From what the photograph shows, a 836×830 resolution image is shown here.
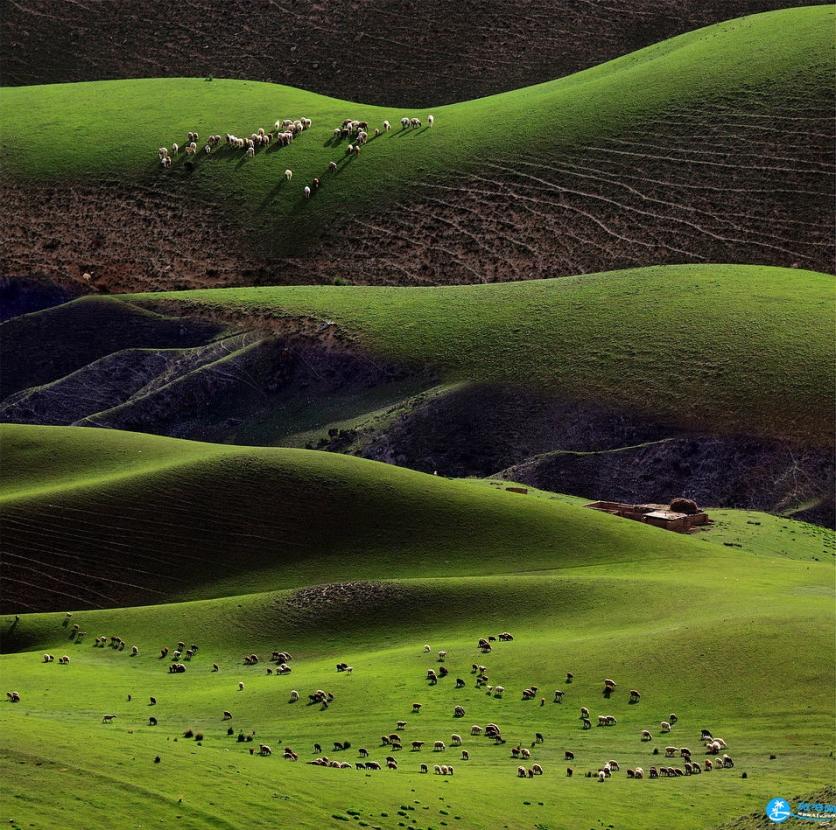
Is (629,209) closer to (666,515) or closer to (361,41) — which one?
(666,515)

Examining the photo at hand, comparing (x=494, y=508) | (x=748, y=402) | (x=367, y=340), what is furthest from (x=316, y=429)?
(x=494, y=508)

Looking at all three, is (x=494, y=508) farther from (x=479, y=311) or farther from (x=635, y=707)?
(x=479, y=311)

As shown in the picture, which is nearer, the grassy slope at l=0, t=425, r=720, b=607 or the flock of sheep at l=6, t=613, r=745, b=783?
the flock of sheep at l=6, t=613, r=745, b=783

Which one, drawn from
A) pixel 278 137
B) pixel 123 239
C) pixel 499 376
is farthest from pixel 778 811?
pixel 278 137

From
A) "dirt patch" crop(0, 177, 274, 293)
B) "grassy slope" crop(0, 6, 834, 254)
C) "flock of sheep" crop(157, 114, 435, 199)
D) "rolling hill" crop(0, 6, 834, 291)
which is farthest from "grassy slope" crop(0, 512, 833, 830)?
"flock of sheep" crop(157, 114, 435, 199)

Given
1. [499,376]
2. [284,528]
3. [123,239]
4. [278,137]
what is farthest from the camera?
[278,137]

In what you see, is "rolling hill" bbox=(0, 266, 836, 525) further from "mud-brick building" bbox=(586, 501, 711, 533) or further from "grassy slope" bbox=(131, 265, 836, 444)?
"mud-brick building" bbox=(586, 501, 711, 533)

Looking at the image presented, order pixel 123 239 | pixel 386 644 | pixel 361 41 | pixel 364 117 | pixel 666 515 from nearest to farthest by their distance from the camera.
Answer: pixel 386 644
pixel 666 515
pixel 123 239
pixel 364 117
pixel 361 41
